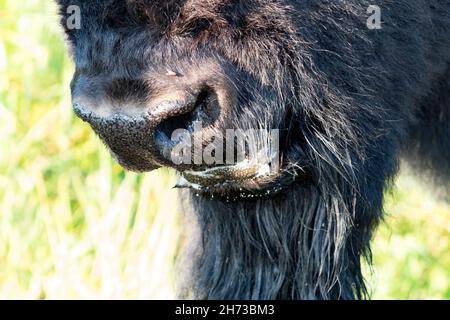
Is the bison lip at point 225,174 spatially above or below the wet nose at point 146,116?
below

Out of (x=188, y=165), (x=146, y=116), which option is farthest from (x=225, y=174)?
(x=146, y=116)

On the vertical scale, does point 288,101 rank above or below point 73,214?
above

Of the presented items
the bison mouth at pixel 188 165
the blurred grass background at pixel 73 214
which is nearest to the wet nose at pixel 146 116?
the bison mouth at pixel 188 165

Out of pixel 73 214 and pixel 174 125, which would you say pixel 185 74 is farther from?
pixel 73 214

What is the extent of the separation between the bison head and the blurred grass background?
66.0 inches

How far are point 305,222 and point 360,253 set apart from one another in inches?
6.9

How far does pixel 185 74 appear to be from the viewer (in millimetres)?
1062

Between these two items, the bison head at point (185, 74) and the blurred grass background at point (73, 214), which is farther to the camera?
the blurred grass background at point (73, 214)

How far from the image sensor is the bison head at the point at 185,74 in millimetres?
1052

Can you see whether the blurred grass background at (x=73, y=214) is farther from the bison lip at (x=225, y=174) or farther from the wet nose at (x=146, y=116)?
the wet nose at (x=146, y=116)

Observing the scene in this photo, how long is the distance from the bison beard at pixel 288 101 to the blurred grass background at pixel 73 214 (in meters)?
1.22

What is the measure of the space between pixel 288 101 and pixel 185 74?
0.19m

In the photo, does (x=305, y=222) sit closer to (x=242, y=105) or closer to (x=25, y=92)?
(x=242, y=105)

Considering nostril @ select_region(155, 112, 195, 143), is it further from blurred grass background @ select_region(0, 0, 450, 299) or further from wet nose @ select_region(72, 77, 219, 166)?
blurred grass background @ select_region(0, 0, 450, 299)
